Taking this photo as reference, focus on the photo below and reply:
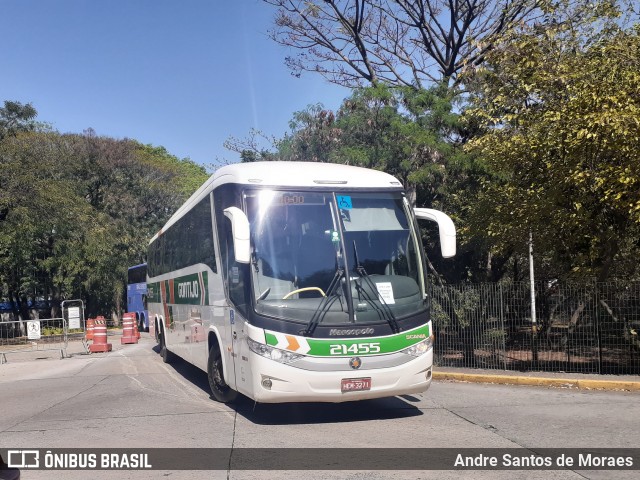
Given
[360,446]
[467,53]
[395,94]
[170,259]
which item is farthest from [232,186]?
[467,53]

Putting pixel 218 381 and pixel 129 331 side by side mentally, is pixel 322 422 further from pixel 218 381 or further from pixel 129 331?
pixel 129 331

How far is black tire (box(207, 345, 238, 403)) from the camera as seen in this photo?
960 cm

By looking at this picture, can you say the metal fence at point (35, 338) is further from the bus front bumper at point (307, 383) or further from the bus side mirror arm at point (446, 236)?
the bus side mirror arm at point (446, 236)

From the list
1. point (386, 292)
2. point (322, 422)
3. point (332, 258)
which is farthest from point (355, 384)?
point (332, 258)

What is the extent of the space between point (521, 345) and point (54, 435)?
8.94 m

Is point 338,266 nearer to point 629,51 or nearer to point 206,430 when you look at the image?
point 206,430

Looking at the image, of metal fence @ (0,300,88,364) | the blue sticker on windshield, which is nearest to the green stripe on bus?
the blue sticker on windshield

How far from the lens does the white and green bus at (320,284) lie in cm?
767

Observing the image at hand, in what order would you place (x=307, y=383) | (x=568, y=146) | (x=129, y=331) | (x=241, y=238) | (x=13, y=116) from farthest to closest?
1. (x=13, y=116)
2. (x=129, y=331)
3. (x=568, y=146)
4. (x=307, y=383)
5. (x=241, y=238)

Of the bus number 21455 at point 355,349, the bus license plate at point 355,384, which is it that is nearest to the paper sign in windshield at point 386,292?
the bus number 21455 at point 355,349

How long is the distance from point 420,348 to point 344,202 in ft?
7.23

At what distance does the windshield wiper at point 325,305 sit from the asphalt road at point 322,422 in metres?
1.30

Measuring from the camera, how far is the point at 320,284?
790 centimetres

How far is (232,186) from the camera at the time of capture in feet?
28.0
